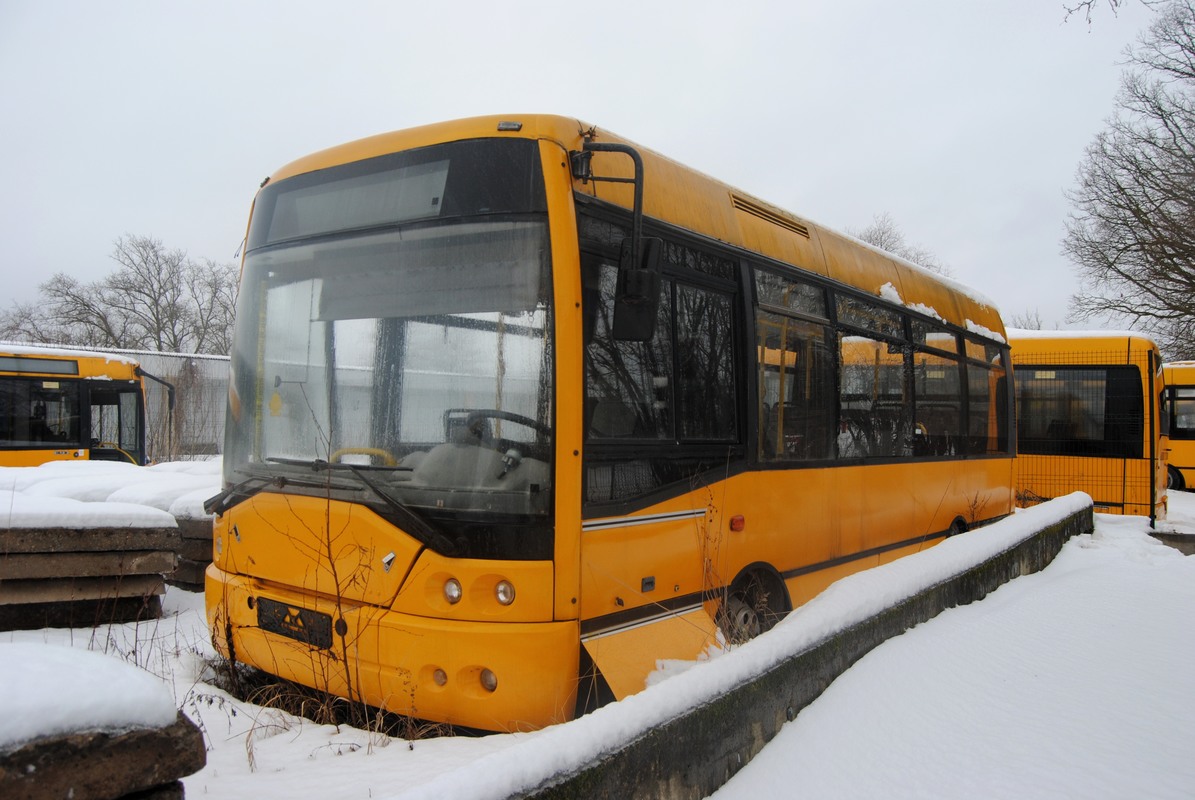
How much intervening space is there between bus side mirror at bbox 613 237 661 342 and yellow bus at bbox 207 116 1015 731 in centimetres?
1

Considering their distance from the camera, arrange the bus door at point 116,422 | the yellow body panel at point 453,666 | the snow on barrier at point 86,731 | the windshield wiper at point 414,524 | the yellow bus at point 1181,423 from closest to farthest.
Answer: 1. the snow on barrier at point 86,731
2. the yellow body panel at point 453,666
3. the windshield wiper at point 414,524
4. the bus door at point 116,422
5. the yellow bus at point 1181,423

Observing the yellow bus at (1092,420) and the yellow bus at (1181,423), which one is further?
the yellow bus at (1181,423)

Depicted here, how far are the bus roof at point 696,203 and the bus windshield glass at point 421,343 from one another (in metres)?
0.13

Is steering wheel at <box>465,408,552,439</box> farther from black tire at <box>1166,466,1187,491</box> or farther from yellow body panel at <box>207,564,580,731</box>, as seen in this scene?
black tire at <box>1166,466,1187,491</box>

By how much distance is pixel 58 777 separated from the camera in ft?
5.48

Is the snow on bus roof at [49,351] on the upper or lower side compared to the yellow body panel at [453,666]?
upper

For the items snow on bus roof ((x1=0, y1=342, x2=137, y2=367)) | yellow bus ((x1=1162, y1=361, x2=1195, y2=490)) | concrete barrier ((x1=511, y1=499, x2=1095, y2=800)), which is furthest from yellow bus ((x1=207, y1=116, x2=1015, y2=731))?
yellow bus ((x1=1162, y1=361, x2=1195, y2=490))

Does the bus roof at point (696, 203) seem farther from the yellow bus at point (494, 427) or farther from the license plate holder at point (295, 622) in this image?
the license plate holder at point (295, 622)

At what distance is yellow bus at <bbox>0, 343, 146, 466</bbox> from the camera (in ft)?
52.2

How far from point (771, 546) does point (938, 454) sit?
380 centimetres

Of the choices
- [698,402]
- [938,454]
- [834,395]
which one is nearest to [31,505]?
[698,402]

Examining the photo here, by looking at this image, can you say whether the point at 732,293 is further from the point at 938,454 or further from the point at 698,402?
→ the point at 938,454

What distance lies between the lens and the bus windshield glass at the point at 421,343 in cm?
376

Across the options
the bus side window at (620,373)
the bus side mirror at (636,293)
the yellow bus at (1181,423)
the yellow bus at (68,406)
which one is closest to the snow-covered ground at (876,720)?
the bus side window at (620,373)
